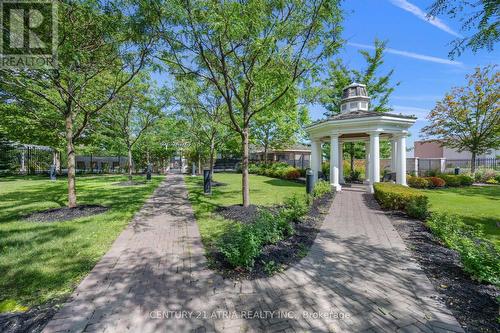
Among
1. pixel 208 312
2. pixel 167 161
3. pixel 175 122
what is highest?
pixel 175 122

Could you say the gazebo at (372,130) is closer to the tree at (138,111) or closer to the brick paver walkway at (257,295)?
the brick paver walkway at (257,295)

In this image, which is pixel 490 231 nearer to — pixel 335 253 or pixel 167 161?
pixel 335 253

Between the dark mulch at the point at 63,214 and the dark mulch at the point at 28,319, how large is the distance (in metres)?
4.87

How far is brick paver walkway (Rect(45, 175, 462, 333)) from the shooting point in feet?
8.38

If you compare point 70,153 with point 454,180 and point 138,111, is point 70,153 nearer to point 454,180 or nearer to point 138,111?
point 138,111

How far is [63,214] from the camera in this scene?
7215 mm

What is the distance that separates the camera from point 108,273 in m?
3.67

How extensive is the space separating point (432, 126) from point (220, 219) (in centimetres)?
1999

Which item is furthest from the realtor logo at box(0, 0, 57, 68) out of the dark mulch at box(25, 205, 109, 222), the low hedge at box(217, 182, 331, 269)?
the low hedge at box(217, 182, 331, 269)

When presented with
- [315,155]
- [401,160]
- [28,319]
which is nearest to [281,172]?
[315,155]

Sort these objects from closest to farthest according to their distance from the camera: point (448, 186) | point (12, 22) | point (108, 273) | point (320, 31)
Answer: point (108, 273) < point (12, 22) < point (320, 31) < point (448, 186)

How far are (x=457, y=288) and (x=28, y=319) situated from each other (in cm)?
526

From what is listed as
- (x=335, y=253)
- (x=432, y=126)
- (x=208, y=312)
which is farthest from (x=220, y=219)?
(x=432, y=126)

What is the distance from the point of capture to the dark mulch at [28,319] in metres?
2.47
